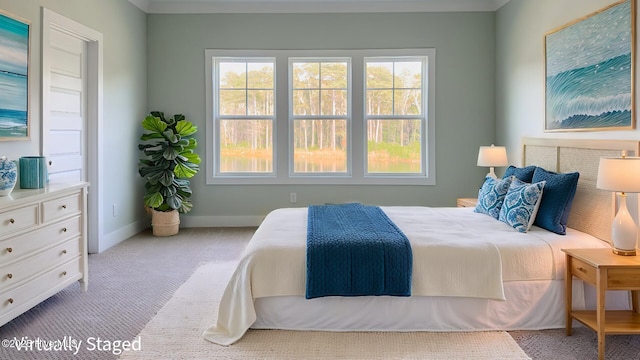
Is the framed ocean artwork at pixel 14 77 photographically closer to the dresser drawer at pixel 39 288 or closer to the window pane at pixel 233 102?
the dresser drawer at pixel 39 288

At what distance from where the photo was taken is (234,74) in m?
6.08

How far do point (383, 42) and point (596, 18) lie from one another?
2.75 m

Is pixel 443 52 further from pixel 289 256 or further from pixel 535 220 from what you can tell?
pixel 289 256

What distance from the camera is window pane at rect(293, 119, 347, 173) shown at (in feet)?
20.0

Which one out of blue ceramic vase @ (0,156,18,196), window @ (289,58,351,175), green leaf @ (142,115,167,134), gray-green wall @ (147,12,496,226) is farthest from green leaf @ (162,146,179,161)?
blue ceramic vase @ (0,156,18,196)

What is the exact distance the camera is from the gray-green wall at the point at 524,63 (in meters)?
4.07

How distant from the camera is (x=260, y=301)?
2.82 m

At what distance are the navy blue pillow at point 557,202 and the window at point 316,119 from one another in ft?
8.52

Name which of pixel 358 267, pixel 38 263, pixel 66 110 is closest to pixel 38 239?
pixel 38 263

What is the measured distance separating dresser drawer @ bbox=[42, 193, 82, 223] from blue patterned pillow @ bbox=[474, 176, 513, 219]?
3.21 metres

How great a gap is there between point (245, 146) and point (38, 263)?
3387 mm

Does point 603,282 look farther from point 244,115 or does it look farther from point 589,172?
point 244,115

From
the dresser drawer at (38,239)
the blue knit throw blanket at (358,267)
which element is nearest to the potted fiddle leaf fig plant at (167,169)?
the dresser drawer at (38,239)

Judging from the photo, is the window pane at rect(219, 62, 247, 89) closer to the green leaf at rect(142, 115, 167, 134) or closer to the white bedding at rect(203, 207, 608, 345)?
the green leaf at rect(142, 115, 167, 134)
